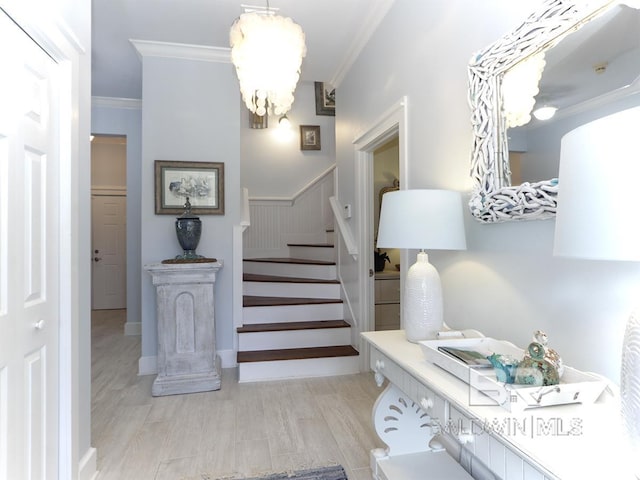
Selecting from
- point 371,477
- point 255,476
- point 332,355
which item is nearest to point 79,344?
point 255,476

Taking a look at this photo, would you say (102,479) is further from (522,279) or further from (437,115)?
(437,115)

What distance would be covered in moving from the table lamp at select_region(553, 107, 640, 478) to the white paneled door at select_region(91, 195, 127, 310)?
719cm

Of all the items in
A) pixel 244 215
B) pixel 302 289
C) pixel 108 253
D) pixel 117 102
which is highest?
pixel 117 102

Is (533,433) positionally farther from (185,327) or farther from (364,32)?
(364,32)

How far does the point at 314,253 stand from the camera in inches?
180

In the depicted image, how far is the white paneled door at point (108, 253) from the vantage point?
6492 mm

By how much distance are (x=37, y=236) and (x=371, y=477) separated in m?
1.88

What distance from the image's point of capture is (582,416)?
88 centimetres

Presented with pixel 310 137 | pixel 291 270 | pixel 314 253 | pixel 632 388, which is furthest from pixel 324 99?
pixel 632 388

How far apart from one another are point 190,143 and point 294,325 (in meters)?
1.99

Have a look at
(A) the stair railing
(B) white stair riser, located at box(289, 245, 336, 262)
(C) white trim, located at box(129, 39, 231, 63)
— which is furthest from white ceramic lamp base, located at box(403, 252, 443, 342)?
(C) white trim, located at box(129, 39, 231, 63)

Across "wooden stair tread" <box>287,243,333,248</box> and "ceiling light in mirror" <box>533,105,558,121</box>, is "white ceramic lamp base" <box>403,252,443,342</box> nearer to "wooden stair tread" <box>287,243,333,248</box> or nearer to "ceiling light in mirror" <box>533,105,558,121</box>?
"ceiling light in mirror" <box>533,105,558,121</box>

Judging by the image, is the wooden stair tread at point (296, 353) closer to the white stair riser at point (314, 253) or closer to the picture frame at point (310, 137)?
the white stair riser at point (314, 253)

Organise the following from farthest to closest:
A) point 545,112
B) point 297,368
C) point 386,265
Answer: point 386,265 → point 297,368 → point 545,112
